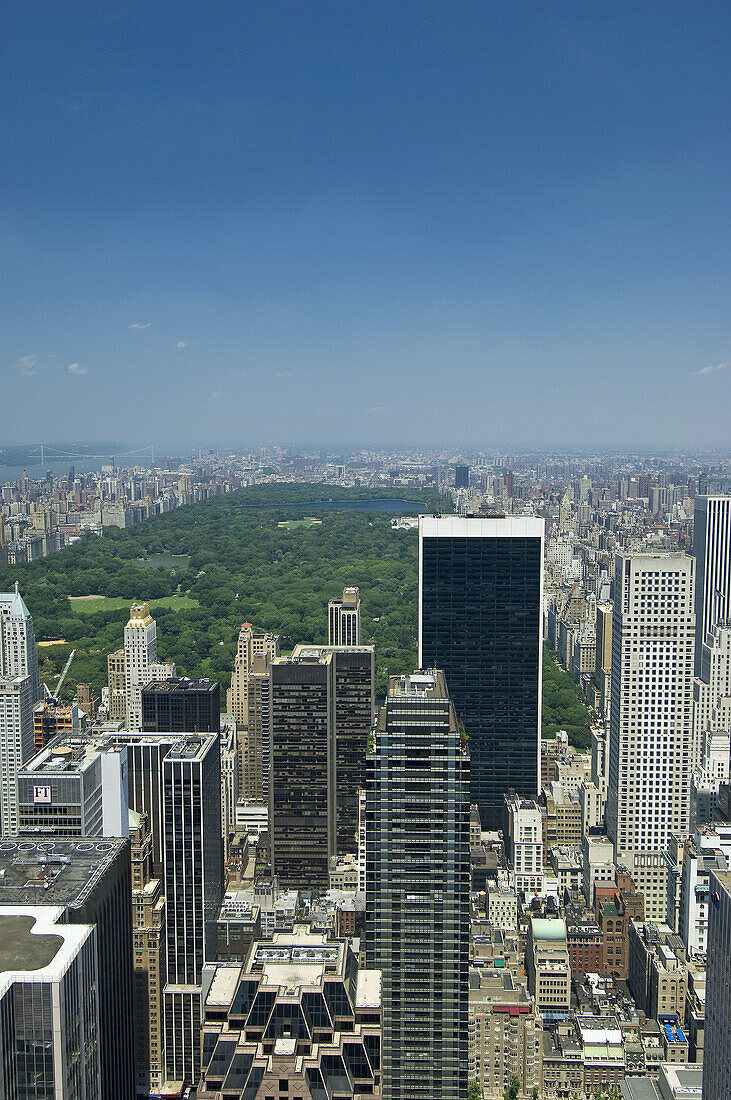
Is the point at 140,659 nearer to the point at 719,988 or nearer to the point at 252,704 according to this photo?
the point at 252,704

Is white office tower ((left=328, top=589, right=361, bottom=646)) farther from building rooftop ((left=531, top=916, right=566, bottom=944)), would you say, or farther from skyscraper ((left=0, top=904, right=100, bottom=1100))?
skyscraper ((left=0, top=904, right=100, bottom=1100))

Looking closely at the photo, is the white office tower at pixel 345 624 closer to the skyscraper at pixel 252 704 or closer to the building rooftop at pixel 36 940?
the skyscraper at pixel 252 704

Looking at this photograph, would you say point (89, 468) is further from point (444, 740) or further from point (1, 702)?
point (444, 740)

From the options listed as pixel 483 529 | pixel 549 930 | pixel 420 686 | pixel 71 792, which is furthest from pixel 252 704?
pixel 420 686

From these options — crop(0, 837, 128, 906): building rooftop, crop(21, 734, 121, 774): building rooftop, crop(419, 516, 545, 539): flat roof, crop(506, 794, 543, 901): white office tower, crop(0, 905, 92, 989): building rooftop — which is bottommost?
crop(506, 794, 543, 901): white office tower

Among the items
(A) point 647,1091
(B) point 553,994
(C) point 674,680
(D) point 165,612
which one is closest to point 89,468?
(D) point 165,612

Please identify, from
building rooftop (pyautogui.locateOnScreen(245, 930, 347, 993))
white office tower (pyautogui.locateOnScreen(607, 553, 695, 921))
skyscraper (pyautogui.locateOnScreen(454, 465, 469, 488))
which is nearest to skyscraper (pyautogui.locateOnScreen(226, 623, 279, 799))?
white office tower (pyautogui.locateOnScreen(607, 553, 695, 921))
